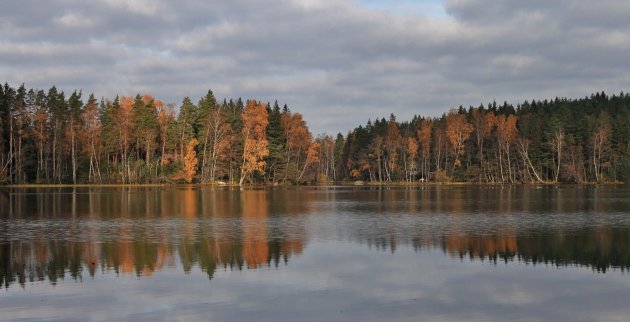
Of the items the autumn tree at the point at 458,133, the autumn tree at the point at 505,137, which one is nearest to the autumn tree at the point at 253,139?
the autumn tree at the point at 458,133

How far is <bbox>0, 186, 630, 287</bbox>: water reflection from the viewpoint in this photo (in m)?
23.6

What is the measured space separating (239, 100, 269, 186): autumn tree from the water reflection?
200 feet

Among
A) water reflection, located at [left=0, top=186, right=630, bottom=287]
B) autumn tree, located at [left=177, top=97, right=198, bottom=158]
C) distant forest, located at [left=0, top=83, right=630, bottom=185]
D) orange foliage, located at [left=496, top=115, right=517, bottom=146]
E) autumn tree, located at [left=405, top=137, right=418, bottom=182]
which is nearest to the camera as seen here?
water reflection, located at [left=0, top=186, right=630, bottom=287]

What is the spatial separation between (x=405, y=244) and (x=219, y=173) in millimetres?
90787

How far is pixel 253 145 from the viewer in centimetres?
11131

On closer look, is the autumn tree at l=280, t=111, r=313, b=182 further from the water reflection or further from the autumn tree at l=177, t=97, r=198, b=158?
the water reflection

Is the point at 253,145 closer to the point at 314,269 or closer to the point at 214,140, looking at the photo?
the point at 214,140

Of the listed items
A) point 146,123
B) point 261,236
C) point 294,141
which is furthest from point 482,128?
point 261,236

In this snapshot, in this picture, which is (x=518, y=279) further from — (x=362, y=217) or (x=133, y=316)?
(x=362, y=217)

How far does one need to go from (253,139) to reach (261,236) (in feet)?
273

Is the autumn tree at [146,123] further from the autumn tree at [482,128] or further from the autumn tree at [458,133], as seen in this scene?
the autumn tree at [482,128]

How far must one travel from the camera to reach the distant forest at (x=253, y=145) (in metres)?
111

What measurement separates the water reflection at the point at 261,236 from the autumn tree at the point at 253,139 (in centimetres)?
6086

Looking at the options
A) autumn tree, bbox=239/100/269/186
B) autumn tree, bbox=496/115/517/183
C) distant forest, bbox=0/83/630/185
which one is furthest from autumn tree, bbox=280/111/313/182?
autumn tree, bbox=496/115/517/183
